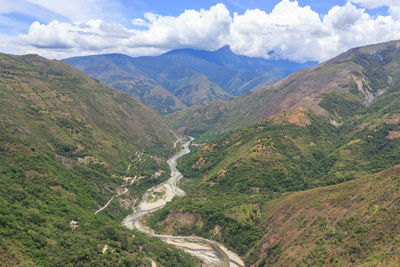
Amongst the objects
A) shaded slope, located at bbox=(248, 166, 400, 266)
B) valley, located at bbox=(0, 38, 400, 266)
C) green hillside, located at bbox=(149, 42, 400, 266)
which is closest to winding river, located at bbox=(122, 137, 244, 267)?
valley, located at bbox=(0, 38, 400, 266)

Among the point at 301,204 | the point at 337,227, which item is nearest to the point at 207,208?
the point at 301,204

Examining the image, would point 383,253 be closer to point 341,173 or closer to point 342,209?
point 342,209

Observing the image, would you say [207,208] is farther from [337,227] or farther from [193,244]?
[337,227]

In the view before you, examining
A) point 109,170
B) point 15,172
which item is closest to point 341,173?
point 109,170

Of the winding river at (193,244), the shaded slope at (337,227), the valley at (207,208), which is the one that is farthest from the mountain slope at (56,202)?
the shaded slope at (337,227)

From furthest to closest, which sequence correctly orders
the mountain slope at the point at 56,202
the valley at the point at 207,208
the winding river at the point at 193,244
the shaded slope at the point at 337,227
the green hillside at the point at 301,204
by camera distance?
the winding river at the point at 193,244, the green hillside at the point at 301,204, the valley at the point at 207,208, the mountain slope at the point at 56,202, the shaded slope at the point at 337,227

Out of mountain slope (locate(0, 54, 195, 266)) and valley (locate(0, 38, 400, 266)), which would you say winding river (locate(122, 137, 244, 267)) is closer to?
valley (locate(0, 38, 400, 266))

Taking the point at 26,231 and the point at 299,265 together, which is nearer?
the point at 26,231

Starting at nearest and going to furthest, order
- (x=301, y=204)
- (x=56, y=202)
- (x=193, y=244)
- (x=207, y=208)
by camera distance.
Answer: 1. (x=56, y=202)
2. (x=301, y=204)
3. (x=193, y=244)
4. (x=207, y=208)

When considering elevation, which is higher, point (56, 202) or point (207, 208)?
point (56, 202)

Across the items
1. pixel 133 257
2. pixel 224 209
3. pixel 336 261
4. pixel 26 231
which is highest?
pixel 26 231

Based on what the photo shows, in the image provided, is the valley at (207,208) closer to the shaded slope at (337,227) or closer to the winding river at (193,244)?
the shaded slope at (337,227)
